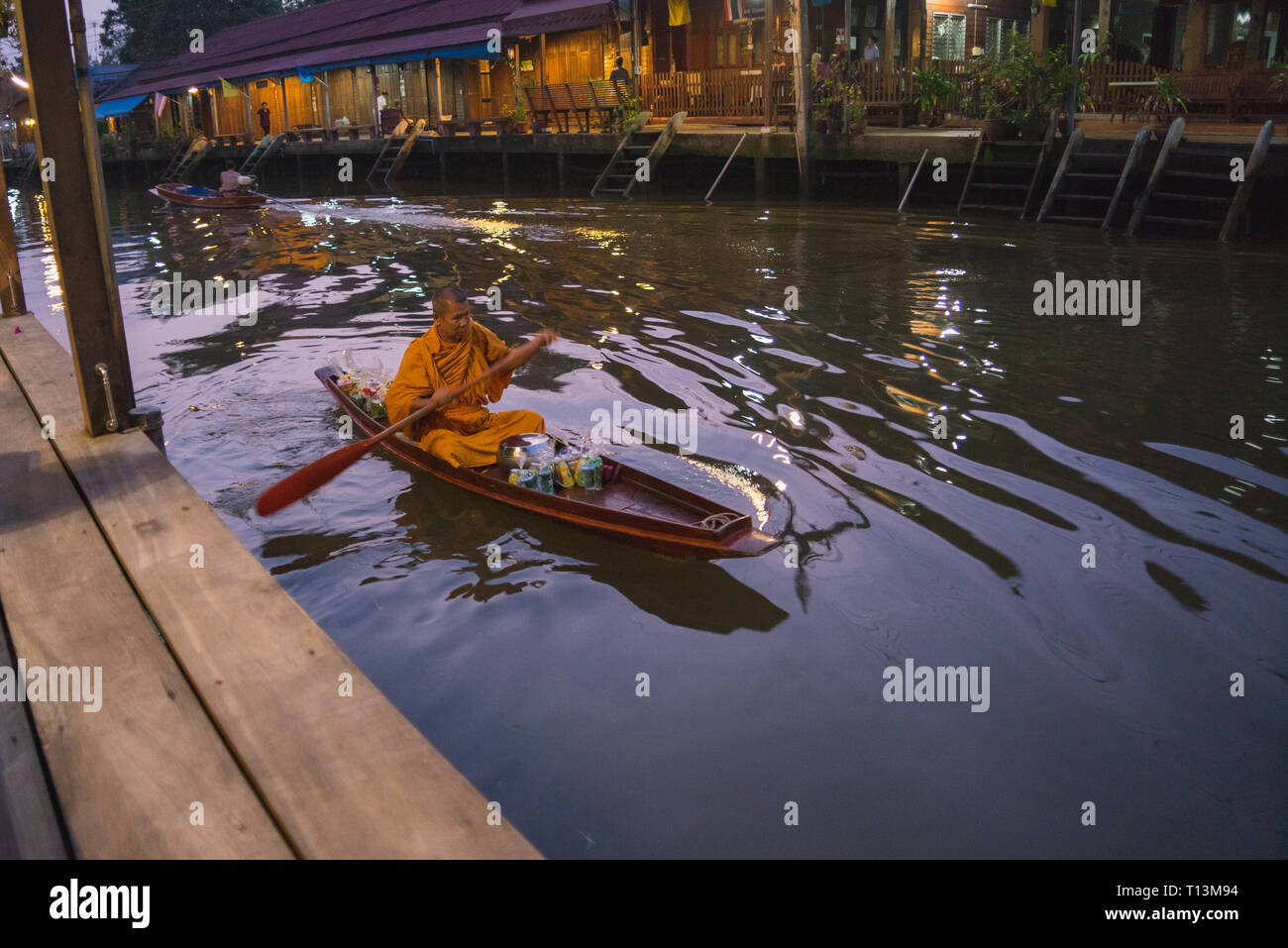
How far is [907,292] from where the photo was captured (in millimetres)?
12094

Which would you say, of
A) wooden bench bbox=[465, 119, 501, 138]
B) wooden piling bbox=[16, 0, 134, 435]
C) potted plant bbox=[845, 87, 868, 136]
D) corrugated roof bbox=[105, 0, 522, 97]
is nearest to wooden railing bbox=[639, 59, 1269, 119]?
potted plant bbox=[845, 87, 868, 136]

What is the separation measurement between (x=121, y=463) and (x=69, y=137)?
156 cm

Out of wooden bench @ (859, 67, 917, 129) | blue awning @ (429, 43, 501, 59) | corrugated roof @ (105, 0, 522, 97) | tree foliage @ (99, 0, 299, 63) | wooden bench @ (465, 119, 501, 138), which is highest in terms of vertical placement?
Answer: tree foliage @ (99, 0, 299, 63)

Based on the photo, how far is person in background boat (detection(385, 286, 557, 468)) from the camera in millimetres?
6332

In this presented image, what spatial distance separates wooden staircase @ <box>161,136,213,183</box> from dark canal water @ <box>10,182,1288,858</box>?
1099 inches

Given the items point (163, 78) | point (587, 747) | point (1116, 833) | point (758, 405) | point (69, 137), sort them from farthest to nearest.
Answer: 1. point (163, 78)
2. point (758, 405)
3. point (69, 137)
4. point (587, 747)
5. point (1116, 833)

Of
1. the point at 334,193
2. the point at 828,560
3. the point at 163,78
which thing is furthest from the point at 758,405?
the point at 163,78

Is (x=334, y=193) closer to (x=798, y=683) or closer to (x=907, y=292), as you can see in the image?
(x=907, y=292)

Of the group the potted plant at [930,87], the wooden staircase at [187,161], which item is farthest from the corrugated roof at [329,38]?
the potted plant at [930,87]

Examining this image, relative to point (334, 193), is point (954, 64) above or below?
above

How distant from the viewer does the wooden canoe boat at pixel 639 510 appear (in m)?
5.16

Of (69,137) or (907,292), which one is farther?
(907,292)

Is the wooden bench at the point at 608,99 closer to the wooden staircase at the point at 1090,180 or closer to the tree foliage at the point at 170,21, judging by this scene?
the wooden staircase at the point at 1090,180

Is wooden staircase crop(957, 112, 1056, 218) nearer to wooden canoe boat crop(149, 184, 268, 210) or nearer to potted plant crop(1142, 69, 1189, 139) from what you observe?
potted plant crop(1142, 69, 1189, 139)
